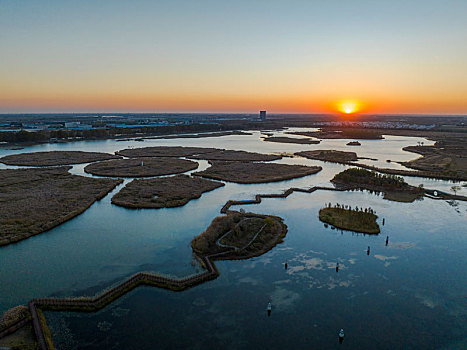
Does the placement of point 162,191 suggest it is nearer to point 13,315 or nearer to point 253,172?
point 253,172

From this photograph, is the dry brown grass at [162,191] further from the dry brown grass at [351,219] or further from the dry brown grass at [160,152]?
the dry brown grass at [160,152]

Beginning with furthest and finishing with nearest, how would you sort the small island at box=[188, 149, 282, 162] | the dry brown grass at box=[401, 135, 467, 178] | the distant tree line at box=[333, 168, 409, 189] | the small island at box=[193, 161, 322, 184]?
the small island at box=[188, 149, 282, 162], the dry brown grass at box=[401, 135, 467, 178], the small island at box=[193, 161, 322, 184], the distant tree line at box=[333, 168, 409, 189]

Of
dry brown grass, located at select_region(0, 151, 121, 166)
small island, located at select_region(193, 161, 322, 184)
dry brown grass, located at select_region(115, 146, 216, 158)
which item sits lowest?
small island, located at select_region(193, 161, 322, 184)

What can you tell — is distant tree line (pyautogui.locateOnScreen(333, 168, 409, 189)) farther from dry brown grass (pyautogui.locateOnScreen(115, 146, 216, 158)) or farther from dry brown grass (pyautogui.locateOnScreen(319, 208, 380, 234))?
dry brown grass (pyautogui.locateOnScreen(115, 146, 216, 158))

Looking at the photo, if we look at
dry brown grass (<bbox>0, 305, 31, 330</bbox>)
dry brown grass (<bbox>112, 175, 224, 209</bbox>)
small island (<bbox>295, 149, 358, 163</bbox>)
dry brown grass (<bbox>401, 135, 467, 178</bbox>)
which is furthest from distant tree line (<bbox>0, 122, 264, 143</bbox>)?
dry brown grass (<bbox>0, 305, 31, 330</bbox>)

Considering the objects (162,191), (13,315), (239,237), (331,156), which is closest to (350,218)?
(239,237)

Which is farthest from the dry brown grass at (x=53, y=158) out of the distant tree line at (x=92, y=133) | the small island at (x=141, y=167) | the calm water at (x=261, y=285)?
the calm water at (x=261, y=285)

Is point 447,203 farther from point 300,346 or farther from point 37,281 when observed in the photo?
point 37,281
